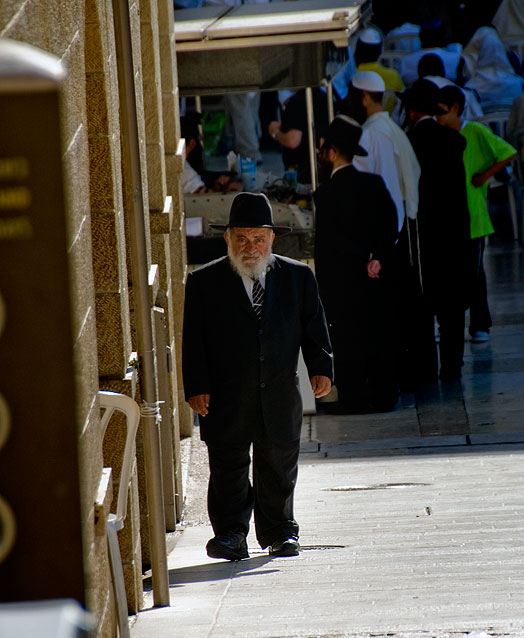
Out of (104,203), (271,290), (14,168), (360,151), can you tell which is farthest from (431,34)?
(14,168)

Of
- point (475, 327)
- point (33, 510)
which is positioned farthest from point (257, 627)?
point (475, 327)

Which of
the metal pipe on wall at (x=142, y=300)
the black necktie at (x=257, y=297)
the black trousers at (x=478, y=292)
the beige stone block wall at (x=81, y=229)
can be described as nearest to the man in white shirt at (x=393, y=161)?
the black trousers at (x=478, y=292)

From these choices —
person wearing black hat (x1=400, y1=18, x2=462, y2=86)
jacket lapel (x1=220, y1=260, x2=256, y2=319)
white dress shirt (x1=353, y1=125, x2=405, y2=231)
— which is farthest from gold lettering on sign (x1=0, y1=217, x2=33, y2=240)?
person wearing black hat (x1=400, y1=18, x2=462, y2=86)

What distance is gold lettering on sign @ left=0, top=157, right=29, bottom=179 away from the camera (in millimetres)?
1868

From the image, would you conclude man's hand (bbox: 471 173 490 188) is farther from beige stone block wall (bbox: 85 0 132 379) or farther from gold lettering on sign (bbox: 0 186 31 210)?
gold lettering on sign (bbox: 0 186 31 210)

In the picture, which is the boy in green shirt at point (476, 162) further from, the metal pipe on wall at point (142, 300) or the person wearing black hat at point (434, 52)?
the metal pipe on wall at point (142, 300)

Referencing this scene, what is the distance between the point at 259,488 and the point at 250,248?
1.24 m

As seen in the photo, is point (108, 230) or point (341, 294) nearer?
point (108, 230)

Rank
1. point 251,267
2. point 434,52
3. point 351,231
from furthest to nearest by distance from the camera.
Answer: point 434,52
point 351,231
point 251,267

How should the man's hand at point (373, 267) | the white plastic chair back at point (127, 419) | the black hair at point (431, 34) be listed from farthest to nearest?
the black hair at point (431, 34)
the man's hand at point (373, 267)
the white plastic chair back at point (127, 419)

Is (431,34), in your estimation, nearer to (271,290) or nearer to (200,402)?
(271,290)

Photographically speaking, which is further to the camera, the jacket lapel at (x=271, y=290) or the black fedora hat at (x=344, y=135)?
the black fedora hat at (x=344, y=135)

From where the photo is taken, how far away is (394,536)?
6.88 metres

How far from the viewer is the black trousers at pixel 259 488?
681cm
